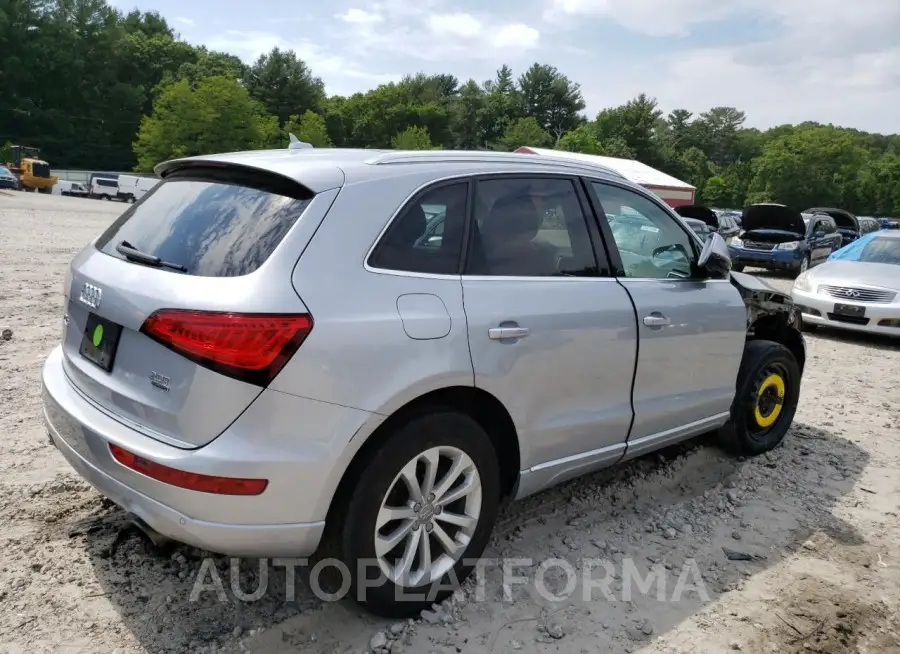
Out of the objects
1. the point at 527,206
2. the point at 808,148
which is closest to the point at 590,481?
the point at 527,206

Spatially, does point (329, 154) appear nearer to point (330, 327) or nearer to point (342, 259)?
point (342, 259)

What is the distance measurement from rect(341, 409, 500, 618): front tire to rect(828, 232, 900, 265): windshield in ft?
31.2

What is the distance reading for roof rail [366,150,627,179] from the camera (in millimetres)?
2863

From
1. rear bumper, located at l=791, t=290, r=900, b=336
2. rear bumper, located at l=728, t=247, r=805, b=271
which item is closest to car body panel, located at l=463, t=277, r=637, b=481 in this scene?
rear bumper, located at l=791, t=290, r=900, b=336

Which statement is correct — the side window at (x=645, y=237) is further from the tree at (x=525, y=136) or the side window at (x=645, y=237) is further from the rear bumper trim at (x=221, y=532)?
the tree at (x=525, y=136)

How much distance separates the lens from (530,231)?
124 inches

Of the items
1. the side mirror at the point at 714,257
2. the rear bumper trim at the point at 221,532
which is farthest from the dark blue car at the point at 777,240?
the rear bumper trim at the point at 221,532

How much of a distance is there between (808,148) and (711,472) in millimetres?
90672

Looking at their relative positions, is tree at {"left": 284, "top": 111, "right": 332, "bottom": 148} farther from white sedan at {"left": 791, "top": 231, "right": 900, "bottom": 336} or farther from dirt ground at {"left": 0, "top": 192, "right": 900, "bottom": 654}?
dirt ground at {"left": 0, "top": 192, "right": 900, "bottom": 654}

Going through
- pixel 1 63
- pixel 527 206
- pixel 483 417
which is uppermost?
pixel 1 63

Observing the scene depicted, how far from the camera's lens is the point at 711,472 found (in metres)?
4.49

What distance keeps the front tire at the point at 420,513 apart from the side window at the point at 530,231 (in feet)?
2.37

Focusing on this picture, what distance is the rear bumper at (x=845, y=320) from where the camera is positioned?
28.9 feet

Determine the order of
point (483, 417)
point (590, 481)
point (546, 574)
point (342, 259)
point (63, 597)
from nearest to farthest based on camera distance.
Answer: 1. point (342, 259)
2. point (63, 597)
3. point (483, 417)
4. point (546, 574)
5. point (590, 481)
